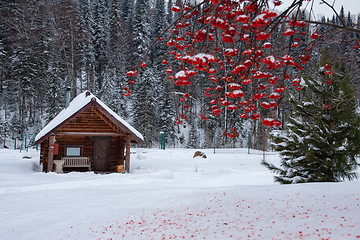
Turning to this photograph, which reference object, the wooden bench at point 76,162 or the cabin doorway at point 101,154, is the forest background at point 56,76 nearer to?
the cabin doorway at point 101,154

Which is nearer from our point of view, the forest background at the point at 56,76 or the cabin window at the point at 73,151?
the cabin window at the point at 73,151

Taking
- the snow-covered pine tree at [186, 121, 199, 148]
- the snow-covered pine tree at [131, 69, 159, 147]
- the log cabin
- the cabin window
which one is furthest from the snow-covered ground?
the snow-covered pine tree at [186, 121, 199, 148]

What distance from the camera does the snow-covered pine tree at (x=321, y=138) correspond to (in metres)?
7.75

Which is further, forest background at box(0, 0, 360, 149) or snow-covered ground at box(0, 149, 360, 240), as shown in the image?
forest background at box(0, 0, 360, 149)

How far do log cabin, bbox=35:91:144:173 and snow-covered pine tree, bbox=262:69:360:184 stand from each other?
8.42 metres

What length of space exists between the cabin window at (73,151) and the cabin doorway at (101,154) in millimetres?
954

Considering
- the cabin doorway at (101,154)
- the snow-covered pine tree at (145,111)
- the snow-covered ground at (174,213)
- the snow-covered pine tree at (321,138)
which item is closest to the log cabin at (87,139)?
the cabin doorway at (101,154)

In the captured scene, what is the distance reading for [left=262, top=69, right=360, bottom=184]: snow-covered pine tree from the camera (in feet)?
25.4

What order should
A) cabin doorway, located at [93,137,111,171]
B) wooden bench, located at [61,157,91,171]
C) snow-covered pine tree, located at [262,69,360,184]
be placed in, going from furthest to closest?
cabin doorway, located at [93,137,111,171] → wooden bench, located at [61,157,91,171] → snow-covered pine tree, located at [262,69,360,184]

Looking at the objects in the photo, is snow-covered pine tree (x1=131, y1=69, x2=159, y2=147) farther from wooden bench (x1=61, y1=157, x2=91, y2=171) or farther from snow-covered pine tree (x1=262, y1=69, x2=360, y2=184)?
snow-covered pine tree (x1=262, y1=69, x2=360, y2=184)

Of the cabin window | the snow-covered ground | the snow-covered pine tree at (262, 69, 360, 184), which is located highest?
the snow-covered pine tree at (262, 69, 360, 184)

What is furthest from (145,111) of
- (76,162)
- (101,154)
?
(76,162)

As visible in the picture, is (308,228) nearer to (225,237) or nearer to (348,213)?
(348,213)

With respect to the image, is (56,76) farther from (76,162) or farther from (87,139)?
(76,162)
